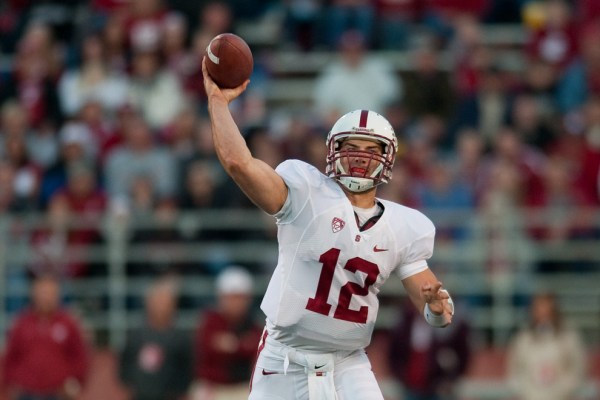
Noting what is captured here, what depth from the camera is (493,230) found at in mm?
12102

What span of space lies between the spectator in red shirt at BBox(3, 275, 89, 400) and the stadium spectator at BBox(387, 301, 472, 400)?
2.50 m

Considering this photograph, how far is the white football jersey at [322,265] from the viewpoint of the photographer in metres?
6.19

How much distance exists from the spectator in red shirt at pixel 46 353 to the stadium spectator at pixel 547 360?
11.3 feet

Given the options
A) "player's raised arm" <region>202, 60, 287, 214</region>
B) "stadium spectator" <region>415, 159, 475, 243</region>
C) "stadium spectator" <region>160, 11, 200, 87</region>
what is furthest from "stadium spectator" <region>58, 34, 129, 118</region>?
"player's raised arm" <region>202, 60, 287, 214</region>

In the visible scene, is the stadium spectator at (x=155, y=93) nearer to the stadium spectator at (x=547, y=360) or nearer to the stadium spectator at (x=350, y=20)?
the stadium spectator at (x=350, y=20)

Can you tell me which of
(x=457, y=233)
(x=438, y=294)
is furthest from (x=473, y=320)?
(x=438, y=294)

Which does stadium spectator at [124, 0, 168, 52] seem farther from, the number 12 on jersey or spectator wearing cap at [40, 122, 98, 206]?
the number 12 on jersey

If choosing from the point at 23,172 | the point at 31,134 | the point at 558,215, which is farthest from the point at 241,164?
the point at 31,134

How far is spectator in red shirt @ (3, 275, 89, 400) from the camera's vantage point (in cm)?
1138

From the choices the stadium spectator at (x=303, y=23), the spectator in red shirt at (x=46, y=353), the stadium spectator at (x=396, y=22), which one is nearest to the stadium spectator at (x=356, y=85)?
the stadium spectator at (x=396, y=22)

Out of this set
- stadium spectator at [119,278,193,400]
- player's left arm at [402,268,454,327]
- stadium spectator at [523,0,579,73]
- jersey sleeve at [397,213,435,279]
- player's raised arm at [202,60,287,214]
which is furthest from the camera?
stadium spectator at [523,0,579,73]

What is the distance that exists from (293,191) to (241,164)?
335mm

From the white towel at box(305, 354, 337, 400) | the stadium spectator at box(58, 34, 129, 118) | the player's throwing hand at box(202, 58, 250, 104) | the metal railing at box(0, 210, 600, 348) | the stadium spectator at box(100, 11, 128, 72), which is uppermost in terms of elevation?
the stadium spectator at box(100, 11, 128, 72)

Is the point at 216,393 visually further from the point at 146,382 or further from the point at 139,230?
the point at 139,230
